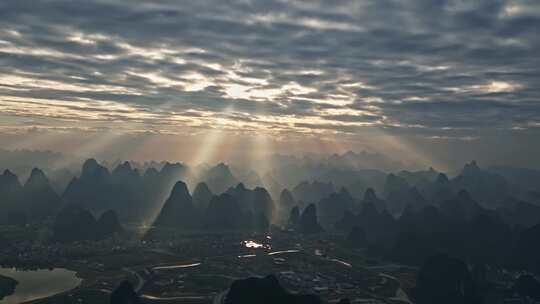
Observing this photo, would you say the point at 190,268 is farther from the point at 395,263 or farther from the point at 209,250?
the point at 395,263

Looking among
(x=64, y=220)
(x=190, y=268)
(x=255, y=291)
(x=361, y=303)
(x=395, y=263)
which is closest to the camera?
(x=255, y=291)

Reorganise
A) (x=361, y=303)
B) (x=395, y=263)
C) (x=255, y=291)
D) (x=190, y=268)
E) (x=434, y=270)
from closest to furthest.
A: (x=255, y=291)
(x=361, y=303)
(x=434, y=270)
(x=190, y=268)
(x=395, y=263)

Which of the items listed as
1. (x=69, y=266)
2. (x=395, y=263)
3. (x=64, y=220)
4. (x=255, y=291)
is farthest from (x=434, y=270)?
(x=64, y=220)

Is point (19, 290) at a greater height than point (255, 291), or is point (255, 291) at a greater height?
point (255, 291)

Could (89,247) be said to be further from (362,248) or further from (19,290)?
(362,248)

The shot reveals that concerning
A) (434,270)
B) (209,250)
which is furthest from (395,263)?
(209,250)

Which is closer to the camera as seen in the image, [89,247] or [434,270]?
[434,270]
